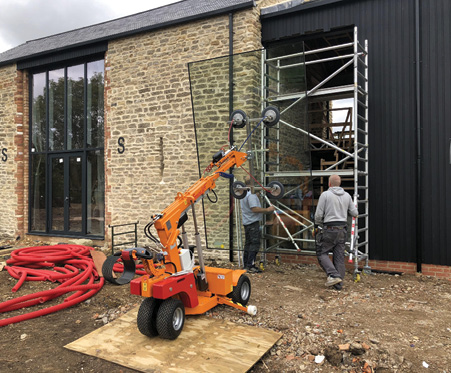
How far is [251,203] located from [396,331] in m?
2.85

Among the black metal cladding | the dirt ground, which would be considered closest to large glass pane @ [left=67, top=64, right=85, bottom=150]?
the dirt ground

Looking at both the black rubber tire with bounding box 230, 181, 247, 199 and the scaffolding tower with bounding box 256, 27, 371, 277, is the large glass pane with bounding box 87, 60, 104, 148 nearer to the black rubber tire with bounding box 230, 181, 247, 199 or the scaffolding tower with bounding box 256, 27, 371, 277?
the scaffolding tower with bounding box 256, 27, 371, 277

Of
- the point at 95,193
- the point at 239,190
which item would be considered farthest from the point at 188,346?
the point at 95,193

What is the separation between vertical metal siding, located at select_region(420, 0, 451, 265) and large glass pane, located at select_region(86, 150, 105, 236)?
7689mm

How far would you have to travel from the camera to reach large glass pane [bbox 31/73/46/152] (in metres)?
11.3

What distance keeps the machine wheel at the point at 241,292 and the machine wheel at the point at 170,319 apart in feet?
3.03

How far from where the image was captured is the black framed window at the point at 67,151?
33.7ft

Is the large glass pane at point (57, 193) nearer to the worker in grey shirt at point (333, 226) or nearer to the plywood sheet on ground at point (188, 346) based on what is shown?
the plywood sheet on ground at point (188, 346)

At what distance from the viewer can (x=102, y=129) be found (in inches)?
400

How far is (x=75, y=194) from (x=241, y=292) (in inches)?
283

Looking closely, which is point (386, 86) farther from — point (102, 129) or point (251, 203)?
point (102, 129)

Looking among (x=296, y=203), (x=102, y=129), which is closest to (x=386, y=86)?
(x=296, y=203)

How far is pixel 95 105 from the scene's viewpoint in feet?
33.8

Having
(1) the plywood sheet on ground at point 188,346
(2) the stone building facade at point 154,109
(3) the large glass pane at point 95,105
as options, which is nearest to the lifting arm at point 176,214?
(1) the plywood sheet on ground at point 188,346
